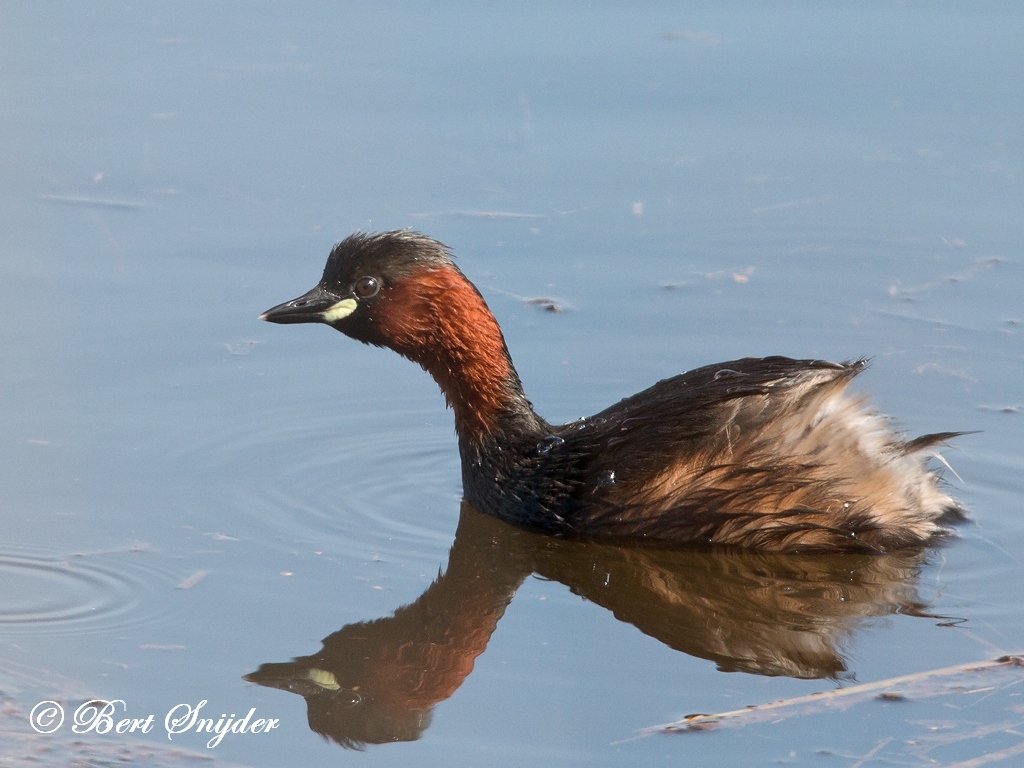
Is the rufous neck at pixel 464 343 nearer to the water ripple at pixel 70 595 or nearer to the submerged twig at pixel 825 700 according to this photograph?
the water ripple at pixel 70 595

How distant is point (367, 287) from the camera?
708 cm

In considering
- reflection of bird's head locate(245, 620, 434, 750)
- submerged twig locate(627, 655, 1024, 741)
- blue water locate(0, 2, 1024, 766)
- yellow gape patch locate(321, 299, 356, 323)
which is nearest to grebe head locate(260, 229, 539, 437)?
yellow gape patch locate(321, 299, 356, 323)

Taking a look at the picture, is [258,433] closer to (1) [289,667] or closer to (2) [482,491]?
(2) [482,491]

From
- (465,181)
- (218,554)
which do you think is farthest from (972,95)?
(218,554)

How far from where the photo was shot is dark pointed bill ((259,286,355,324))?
7039mm

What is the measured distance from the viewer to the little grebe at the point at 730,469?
631 centimetres

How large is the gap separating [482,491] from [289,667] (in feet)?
5.63

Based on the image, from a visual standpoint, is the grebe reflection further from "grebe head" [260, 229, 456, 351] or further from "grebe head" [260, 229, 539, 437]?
"grebe head" [260, 229, 456, 351]

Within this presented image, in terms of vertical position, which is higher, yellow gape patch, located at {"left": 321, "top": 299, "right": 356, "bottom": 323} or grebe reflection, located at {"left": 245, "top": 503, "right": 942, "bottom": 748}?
yellow gape patch, located at {"left": 321, "top": 299, "right": 356, "bottom": 323}

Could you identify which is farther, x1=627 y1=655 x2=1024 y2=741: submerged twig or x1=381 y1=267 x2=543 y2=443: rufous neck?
x1=381 y1=267 x2=543 y2=443: rufous neck
